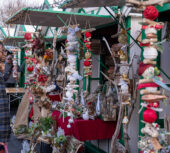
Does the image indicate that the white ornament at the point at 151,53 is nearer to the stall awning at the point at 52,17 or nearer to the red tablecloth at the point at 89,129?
the stall awning at the point at 52,17

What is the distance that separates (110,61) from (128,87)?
2.20 metres

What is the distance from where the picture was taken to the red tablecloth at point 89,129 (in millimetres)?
4398

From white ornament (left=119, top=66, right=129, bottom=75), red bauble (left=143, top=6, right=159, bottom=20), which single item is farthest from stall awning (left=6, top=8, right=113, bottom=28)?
red bauble (left=143, top=6, right=159, bottom=20)

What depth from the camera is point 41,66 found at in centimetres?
524

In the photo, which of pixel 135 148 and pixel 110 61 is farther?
pixel 110 61

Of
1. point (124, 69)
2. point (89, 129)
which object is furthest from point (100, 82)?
point (124, 69)

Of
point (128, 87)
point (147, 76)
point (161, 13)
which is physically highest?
point (161, 13)

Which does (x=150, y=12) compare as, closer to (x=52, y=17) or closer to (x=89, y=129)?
(x=52, y=17)

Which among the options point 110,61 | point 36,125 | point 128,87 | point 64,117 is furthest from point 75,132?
point 110,61

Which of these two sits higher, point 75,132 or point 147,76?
point 147,76

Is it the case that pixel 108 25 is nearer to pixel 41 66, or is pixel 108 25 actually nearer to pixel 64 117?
pixel 41 66

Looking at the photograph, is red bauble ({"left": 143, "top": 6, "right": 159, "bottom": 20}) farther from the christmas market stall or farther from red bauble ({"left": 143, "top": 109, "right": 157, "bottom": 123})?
red bauble ({"left": 143, "top": 109, "right": 157, "bottom": 123})

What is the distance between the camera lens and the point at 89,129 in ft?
14.8

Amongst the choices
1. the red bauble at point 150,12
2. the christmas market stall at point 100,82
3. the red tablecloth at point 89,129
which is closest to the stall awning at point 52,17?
the christmas market stall at point 100,82
